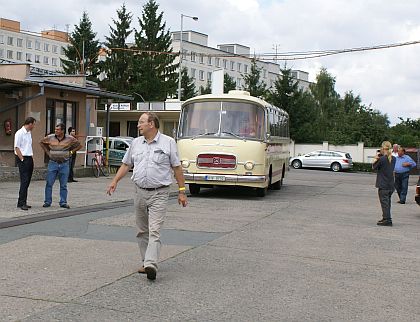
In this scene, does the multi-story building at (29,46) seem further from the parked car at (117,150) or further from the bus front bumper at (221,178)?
the bus front bumper at (221,178)

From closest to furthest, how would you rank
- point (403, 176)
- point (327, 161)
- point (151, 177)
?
point (151, 177) → point (403, 176) → point (327, 161)

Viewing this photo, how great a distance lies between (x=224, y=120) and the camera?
17.2 meters

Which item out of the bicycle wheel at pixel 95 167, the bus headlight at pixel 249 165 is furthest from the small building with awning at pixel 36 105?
the bus headlight at pixel 249 165

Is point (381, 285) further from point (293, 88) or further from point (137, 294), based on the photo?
point (293, 88)

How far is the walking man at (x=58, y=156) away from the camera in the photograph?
12.7 metres

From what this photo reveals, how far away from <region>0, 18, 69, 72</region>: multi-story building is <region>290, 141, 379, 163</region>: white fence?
6303 centimetres

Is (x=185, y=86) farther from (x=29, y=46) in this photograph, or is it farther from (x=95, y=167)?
(x=29, y=46)

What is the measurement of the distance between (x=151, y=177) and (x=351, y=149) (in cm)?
4988

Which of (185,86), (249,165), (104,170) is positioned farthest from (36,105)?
(185,86)

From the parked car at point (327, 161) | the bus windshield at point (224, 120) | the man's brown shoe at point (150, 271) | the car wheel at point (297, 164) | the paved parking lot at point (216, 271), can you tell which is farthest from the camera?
the car wheel at point (297, 164)

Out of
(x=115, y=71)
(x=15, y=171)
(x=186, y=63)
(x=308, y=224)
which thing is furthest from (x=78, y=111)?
(x=186, y=63)

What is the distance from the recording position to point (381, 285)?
712cm

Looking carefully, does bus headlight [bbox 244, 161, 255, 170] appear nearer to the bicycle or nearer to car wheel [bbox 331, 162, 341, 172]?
the bicycle

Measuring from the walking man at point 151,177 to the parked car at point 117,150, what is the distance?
2106 cm
